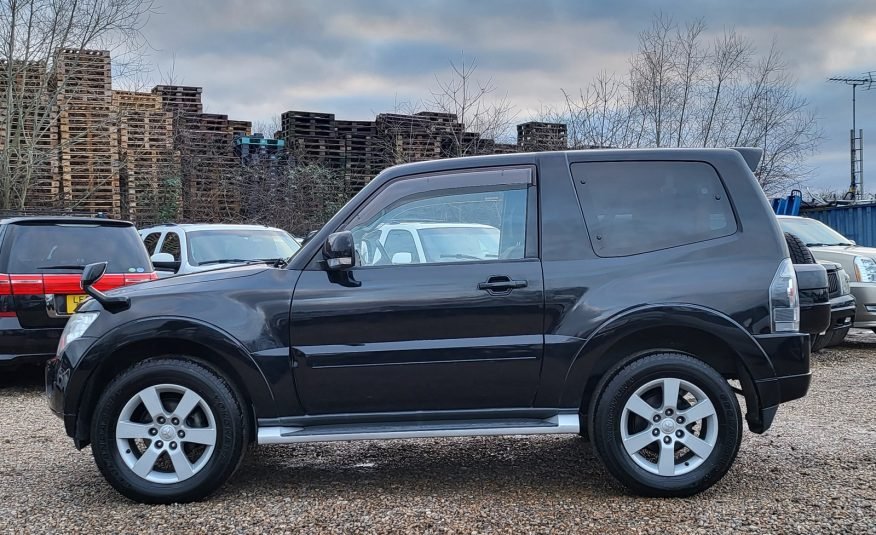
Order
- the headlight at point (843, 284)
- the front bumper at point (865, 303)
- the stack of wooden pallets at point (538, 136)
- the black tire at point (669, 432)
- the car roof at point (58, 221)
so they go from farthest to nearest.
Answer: the stack of wooden pallets at point (538, 136)
the front bumper at point (865, 303)
the headlight at point (843, 284)
the car roof at point (58, 221)
the black tire at point (669, 432)

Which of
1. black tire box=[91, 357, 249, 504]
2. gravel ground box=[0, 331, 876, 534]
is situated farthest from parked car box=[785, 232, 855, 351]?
black tire box=[91, 357, 249, 504]

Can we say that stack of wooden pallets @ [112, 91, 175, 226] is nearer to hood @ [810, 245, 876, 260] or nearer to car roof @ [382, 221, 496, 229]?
hood @ [810, 245, 876, 260]

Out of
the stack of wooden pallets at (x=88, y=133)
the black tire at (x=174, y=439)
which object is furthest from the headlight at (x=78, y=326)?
the stack of wooden pallets at (x=88, y=133)

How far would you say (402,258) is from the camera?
164 inches

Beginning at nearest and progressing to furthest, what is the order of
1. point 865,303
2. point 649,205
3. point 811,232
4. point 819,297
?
point 649,205 → point 819,297 → point 865,303 → point 811,232

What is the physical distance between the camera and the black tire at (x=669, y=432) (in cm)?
395

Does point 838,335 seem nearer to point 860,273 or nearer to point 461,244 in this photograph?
point 860,273

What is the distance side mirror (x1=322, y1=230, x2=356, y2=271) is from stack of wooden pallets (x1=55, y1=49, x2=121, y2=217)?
1334 cm

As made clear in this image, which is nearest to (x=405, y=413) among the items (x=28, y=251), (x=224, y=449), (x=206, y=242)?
(x=224, y=449)

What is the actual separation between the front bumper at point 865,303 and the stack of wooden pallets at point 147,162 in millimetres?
13442

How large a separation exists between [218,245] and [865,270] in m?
7.82

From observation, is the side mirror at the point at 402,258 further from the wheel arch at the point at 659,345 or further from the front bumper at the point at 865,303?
the front bumper at the point at 865,303

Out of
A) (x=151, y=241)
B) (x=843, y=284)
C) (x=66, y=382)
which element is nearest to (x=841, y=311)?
(x=843, y=284)

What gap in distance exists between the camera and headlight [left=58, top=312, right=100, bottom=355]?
416 centimetres
